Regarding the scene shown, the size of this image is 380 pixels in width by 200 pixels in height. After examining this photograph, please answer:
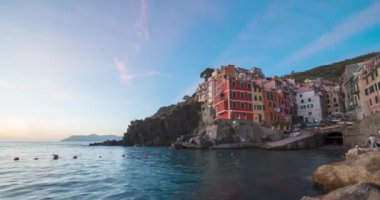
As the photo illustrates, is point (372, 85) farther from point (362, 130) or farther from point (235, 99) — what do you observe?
point (235, 99)

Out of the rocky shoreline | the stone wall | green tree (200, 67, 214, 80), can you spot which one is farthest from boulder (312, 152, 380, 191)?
green tree (200, 67, 214, 80)

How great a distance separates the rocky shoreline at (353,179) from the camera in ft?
34.4

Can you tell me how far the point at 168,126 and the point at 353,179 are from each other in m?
115

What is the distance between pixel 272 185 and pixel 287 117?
8451cm

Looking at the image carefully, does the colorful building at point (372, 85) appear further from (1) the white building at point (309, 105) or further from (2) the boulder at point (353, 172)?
Result: (2) the boulder at point (353, 172)

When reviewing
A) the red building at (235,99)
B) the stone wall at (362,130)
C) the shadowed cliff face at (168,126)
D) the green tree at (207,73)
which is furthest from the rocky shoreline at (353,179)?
the green tree at (207,73)

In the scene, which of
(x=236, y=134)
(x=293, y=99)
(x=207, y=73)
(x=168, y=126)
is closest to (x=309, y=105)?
(x=293, y=99)

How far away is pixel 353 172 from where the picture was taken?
16297 mm

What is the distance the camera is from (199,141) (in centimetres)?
8662

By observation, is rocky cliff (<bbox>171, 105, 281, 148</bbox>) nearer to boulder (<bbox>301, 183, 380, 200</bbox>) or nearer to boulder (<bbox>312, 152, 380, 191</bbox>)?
boulder (<bbox>312, 152, 380, 191</bbox>)

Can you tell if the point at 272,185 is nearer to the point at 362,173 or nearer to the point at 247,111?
the point at 362,173

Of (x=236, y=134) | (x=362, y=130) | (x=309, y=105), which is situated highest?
(x=309, y=105)

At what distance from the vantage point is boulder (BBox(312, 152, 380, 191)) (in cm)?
1527

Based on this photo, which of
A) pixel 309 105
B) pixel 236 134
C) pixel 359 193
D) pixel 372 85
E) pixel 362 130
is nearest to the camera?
pixel 359 193
